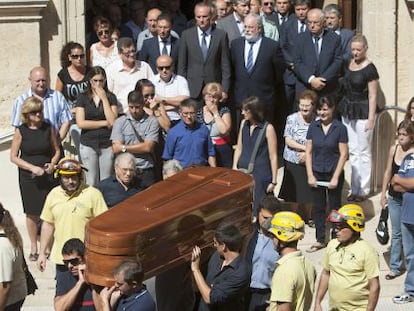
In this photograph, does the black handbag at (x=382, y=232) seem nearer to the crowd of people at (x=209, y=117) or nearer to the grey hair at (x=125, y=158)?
the crowd of people at (x=209, y=117)

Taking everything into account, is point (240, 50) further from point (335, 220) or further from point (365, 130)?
point (335, 220)

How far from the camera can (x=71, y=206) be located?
11055 mm

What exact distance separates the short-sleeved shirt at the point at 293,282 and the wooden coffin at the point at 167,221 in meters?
0.90

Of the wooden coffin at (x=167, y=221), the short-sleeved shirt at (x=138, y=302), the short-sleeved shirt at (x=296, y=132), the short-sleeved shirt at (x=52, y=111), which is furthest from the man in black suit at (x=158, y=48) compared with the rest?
the short-sleeved shirt at (x=138, y=302)

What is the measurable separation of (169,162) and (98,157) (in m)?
1.49

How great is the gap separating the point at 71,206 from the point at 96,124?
207 cm

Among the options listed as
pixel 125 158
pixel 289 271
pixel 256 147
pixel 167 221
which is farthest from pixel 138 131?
pixel 289 271

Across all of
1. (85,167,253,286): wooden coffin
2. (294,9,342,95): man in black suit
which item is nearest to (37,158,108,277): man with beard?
(85,167,253,286): wooden coffin

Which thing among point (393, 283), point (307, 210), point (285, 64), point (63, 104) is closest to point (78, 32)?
point (63, 104)

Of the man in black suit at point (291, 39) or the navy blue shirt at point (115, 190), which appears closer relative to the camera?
the navy blue shirt at point (115, 190)

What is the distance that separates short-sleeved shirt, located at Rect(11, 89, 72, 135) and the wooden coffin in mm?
2444

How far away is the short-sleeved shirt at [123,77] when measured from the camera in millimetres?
13416

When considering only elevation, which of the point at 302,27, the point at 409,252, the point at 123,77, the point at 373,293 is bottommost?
the point at 409,252

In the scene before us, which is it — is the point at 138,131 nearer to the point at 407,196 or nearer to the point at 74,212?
the point at 74,212
